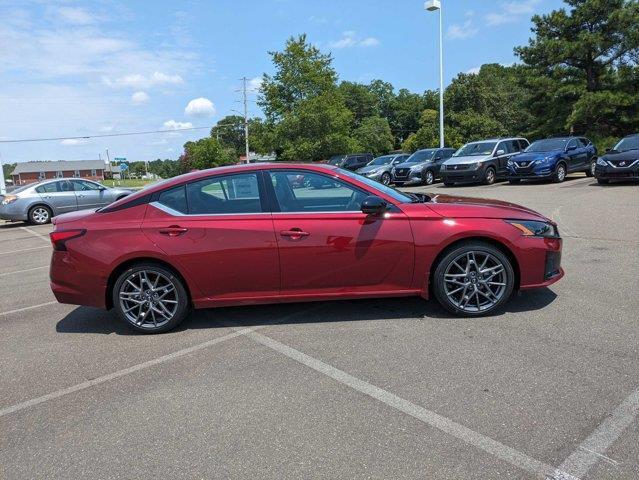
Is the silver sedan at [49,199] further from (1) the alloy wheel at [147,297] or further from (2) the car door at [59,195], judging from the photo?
(1) the alloy wheel at [147,297]

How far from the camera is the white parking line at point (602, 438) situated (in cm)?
258

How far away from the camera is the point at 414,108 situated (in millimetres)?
84375

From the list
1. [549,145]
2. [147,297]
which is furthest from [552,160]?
[147,297]

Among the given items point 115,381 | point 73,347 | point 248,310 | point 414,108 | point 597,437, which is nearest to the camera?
point 597,437

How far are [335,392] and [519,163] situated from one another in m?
16.7

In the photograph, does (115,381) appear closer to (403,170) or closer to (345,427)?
(345,427)

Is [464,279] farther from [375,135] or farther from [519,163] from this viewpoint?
[375,135]

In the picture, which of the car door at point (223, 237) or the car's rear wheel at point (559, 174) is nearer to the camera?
the car door at point (223, 237)

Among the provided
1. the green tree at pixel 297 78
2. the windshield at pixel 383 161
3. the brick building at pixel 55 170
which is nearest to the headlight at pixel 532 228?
the windshield at pixel 383 161

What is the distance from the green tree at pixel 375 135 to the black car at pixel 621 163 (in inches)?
2037

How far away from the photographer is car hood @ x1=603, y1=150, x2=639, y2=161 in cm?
1526

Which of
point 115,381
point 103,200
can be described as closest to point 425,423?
point 115,381

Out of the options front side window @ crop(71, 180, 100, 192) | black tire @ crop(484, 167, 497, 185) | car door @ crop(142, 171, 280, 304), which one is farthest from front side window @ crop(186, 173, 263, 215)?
black tire @ crop(484, 167, 497, 185)

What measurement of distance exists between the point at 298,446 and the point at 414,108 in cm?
8633
